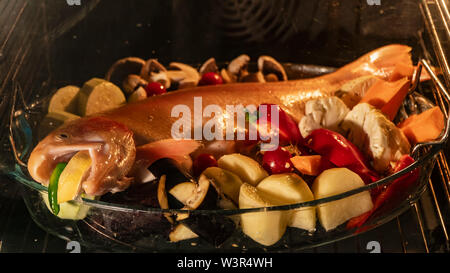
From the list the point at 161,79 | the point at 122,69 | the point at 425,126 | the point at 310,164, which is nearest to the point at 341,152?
the point at 310,164

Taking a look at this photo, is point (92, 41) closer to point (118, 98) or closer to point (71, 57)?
point (71, 57)

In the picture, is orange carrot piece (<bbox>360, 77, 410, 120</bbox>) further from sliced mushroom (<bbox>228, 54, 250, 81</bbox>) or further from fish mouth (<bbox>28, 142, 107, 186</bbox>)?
fish mouth (<bbox>28, 142, 107, 186</bbox>)

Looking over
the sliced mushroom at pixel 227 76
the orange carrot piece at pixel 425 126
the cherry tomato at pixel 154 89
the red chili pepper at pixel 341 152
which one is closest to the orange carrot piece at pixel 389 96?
the orange carrot piece at pixel 425 126

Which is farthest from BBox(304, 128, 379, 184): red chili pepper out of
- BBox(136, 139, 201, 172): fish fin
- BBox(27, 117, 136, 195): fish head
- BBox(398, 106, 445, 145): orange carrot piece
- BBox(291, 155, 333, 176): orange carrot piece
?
BBox(27, 117, 136, 195): fish head

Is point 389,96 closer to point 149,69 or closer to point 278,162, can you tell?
point 278,162

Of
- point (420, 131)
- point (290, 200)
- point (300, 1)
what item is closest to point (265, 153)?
point (290, 200)

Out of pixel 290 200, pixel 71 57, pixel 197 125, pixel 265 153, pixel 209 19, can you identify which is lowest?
pixel 290 200

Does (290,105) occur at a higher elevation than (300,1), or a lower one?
lower
